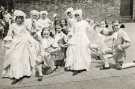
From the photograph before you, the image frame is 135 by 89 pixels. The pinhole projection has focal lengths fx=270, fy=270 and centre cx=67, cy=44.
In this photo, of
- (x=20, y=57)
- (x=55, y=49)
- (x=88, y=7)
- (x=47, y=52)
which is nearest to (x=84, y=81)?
(x=47, y=52)

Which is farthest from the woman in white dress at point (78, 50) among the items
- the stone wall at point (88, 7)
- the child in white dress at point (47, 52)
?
the stone wall at point (88, 7)

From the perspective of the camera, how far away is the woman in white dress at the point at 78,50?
257 inches

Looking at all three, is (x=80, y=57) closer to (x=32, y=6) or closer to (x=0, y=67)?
(x=0, y=67)

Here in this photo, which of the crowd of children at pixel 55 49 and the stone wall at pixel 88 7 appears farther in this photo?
the stone wall at pixel 88 7

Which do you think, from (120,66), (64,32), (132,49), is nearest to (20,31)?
(64,32)

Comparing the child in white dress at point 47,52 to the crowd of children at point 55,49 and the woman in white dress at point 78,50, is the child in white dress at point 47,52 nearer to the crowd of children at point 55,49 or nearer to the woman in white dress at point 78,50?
the crowd of children at point 55,49

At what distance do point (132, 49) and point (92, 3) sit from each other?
9999 mm

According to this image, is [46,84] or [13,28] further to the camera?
[13,28]

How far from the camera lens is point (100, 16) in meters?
19.7

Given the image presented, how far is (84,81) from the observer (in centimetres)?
584

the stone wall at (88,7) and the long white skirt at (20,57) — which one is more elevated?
the stone wall at (88,7)

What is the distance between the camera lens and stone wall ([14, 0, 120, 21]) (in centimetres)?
1842

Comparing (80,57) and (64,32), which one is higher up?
(64,32)

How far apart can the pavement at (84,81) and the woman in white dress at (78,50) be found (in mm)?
187
